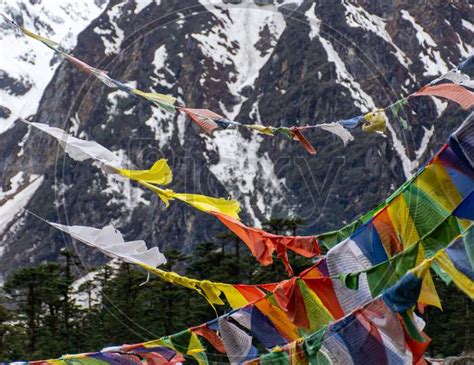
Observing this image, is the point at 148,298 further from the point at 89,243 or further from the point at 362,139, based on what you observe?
the point at 362,139

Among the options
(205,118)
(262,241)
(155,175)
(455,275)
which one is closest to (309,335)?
(262,241)

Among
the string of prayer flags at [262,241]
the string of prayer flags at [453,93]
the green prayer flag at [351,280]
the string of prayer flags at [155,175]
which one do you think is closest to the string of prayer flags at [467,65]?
the string of prayer flags at [453,93]

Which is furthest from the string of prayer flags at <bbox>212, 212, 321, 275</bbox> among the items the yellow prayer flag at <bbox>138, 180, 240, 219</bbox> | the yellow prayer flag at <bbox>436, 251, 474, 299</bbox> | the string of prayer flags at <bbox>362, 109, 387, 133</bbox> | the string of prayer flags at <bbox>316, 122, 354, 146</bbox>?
the yellow prayer flag at <bbox>436, 251, 474, 299</bbox>

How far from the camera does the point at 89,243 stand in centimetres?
1449

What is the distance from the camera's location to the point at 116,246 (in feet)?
47.6

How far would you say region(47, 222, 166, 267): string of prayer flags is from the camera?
569 inches

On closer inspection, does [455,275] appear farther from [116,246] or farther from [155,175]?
[155,175]

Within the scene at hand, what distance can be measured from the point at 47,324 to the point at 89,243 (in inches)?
1461

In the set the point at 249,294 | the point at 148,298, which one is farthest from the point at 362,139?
the point at 249,294

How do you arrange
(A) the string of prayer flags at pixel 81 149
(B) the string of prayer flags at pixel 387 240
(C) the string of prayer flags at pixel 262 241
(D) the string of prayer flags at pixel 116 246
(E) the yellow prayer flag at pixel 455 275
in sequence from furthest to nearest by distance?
(C) the string of prayer flags at pixel 262 241
(A) the string of prayer flags at pixel 81 149
(D) the string of prayer flags at pixel 116 246
(B) the string of prayer flags at pixel 387 240
(E) the yellow prayer flag at pixel 455 275

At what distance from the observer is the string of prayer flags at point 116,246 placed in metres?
14.4

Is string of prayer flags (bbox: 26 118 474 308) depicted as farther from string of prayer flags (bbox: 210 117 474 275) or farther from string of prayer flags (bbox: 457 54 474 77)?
string of prayer flags (bbox: 457 54 474 77)

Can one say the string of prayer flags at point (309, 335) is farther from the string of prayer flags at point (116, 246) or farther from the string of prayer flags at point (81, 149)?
the string of prayer flags at point (81, 149)

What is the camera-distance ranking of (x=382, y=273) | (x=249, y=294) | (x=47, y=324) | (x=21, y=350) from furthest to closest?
(x=47, y=324) → (x=21, y=350) → (x=249, y=294) → (x=382, y=273)
